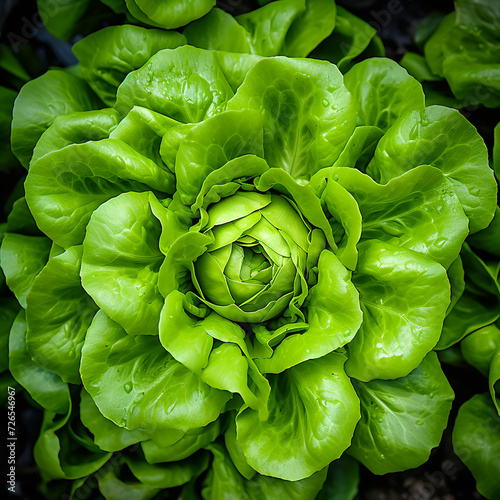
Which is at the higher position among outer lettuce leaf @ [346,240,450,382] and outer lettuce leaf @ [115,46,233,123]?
outer lettuce leaf @ [115,46,233,123]

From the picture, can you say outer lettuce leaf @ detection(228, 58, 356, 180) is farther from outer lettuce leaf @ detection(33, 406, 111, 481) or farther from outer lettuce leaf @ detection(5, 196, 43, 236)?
outer lettuce leaf @ detection(33, 406, 111, 481)

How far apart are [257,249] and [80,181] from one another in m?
0.34

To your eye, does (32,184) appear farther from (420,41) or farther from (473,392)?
(473,392)

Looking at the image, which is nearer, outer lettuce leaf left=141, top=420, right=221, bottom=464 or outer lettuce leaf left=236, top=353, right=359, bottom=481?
outer lettuce leaf left=236, top=353, right=359, bottom=481

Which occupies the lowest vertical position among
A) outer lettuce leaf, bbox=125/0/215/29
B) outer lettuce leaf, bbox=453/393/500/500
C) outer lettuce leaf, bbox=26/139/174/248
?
outer lettuce leaf, bbox=453/393/500/500

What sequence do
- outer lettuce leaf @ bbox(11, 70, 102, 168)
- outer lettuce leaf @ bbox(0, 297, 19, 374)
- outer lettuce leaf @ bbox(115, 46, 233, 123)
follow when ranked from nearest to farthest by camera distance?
outer lettuce leaf @ bbox(115, 46, 233, 123), outer lettuce leaf @ bbox(11, 70, 102, 168), outer lettuce leaf @ bbox(0, 297, 19, 374)

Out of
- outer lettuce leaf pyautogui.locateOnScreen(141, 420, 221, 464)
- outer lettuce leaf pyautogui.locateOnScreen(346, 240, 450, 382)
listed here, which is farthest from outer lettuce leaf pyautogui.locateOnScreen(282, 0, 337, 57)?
outer lettuce leaf pyautogui.locateOnScreen(141, 420, 221, 464)

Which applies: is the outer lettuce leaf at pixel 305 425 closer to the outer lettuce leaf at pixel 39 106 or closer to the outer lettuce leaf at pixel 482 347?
the outer lettuce leaf at pixel 482 347

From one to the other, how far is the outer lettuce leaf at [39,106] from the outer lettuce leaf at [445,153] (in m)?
0.64

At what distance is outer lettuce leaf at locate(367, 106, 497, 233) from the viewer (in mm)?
896

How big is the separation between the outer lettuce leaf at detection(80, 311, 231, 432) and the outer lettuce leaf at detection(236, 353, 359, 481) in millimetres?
79

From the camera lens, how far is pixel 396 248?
0.89 meters

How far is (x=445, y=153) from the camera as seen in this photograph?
92cm

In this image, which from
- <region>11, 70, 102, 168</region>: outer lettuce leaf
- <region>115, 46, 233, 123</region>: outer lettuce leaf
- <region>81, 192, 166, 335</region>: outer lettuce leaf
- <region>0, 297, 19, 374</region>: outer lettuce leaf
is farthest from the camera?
<region>0, 297, 19, 374</region>: outer lettuce leaf
